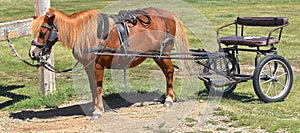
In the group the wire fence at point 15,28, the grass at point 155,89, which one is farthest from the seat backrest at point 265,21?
the wire fence at point 15,28

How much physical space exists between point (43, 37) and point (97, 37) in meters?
0.72

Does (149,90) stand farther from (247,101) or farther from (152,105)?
(247,101)

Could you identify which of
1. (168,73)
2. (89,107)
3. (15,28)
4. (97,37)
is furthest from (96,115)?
(15,28)

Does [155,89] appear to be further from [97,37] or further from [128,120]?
[97,37]

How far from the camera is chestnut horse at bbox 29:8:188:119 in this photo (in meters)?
7.58

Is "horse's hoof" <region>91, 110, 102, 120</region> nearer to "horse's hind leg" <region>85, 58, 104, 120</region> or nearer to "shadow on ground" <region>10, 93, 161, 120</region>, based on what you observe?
"horse's hind leg" <region>85, 58, 104, 120</region>

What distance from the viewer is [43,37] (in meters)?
7.57

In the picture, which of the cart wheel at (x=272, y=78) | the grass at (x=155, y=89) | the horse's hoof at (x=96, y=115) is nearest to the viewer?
the grass at (x=155, y=89)

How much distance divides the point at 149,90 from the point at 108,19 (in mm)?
2085

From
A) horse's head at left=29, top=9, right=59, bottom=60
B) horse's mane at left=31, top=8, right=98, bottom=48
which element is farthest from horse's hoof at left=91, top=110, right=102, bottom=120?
horse's head at left=29, top=9, right=59, bottom=60

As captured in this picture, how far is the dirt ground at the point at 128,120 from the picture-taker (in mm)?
7574

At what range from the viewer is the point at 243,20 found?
9.67 metres

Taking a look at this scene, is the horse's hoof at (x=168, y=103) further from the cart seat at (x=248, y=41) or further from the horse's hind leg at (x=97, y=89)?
the cart seat at (x=248, y=41)

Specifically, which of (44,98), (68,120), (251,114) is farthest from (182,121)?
(44,98)
